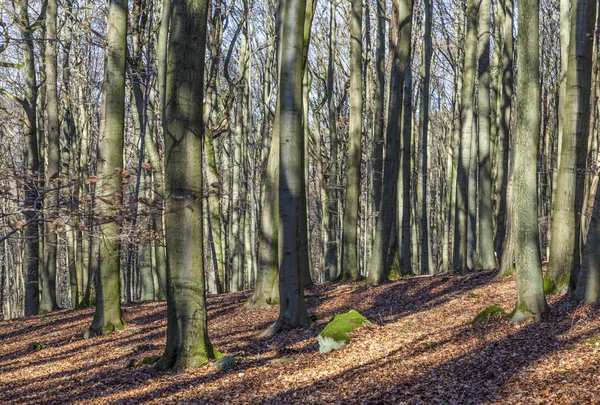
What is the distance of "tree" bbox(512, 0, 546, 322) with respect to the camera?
914 centimetres

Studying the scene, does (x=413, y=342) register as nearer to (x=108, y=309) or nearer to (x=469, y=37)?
(x=108, y=309)

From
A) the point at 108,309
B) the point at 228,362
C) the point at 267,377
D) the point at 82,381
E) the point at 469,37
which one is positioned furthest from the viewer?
the point at 469,37

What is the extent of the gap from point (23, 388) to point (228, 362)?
3275mm

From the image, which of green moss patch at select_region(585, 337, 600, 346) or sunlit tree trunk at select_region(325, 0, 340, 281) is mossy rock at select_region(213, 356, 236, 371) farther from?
sunlit tree trunk at select_region(325, 0, 340, 281)

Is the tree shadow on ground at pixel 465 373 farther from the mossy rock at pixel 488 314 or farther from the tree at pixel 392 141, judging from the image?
the tree at pixel 392 141

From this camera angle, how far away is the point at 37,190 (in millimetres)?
5258

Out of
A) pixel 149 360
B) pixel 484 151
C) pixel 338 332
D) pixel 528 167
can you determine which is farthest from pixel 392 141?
pixel 149 360

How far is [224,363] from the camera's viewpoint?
8.51m

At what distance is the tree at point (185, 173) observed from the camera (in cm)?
841

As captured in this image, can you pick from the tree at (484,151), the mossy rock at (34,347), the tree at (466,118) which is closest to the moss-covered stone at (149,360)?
the mossy rock at (34,347)

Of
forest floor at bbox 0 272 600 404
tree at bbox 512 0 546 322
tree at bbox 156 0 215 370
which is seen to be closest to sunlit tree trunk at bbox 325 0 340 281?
forest floor at bbox 0 272 600 404

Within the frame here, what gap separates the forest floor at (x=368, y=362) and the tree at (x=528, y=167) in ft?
1.51

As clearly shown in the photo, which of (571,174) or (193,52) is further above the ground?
(193,52)

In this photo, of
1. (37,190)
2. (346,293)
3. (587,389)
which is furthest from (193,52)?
(346,293)
